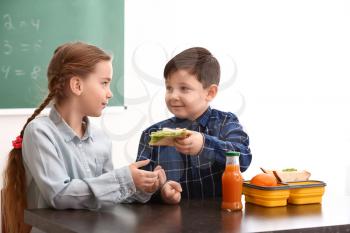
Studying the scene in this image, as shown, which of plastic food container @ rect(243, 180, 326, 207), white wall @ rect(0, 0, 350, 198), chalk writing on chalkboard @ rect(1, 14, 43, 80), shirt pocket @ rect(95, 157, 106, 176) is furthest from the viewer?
white wall @ rect(0, 0, 350, 198)

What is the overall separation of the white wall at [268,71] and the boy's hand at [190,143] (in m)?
2.03

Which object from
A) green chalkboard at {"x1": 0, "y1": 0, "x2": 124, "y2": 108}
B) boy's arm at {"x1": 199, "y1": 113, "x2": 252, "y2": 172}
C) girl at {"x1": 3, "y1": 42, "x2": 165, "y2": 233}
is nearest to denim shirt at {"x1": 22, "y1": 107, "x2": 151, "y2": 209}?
girl at {"x1": 3, "y1": 42, "x2": 165, "y2": 233}

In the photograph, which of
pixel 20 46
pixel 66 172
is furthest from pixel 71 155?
pixel 20 46

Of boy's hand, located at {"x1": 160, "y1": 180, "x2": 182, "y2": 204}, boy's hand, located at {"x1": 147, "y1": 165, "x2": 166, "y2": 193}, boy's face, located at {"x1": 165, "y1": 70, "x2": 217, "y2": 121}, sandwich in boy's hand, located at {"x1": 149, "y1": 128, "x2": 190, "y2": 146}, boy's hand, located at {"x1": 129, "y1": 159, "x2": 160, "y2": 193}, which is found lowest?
boy's hand, located at {"x1": 160, "y1": 180, "x2": 182, "y2": 204}

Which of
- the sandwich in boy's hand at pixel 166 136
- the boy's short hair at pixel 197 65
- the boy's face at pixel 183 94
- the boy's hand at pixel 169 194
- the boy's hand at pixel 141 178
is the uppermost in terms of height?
the boy's short hair at pixel 197 65

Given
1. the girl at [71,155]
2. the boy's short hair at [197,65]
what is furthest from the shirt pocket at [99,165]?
the boy's short hair at [197,65]

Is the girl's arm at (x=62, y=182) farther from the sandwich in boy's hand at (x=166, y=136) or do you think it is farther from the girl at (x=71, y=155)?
the sandwich in boy's hand at (x=166, y=136)

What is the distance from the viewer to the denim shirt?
65.3 inches

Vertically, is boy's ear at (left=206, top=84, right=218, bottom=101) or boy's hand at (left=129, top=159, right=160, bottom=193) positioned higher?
boy's ear at (left=206, top=84, right=218, bottom=101)

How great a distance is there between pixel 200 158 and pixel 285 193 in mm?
356

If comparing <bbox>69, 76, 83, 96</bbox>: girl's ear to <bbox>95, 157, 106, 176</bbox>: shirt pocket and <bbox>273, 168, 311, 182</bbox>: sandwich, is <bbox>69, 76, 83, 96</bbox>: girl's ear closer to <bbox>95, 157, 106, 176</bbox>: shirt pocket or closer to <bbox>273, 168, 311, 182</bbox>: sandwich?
<bbox>95, 157, 106, 176</bbox>: shirt pocket

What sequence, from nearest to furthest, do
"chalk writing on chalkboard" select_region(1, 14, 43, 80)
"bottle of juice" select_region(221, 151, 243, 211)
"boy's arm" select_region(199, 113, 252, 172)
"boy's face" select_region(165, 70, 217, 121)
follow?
"bottle of juice" select_region(221, 151, 243, 211) → "boy's arm" select_region(199, 113, 252, 172) → "boy's face" select_region(165, 70, 217, 121) → "chalk writing on chalkboard" select_region(1, 14, 43, 80)

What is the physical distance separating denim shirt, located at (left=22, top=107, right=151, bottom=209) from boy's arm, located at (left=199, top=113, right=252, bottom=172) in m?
0.25

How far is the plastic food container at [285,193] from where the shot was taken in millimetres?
1737
